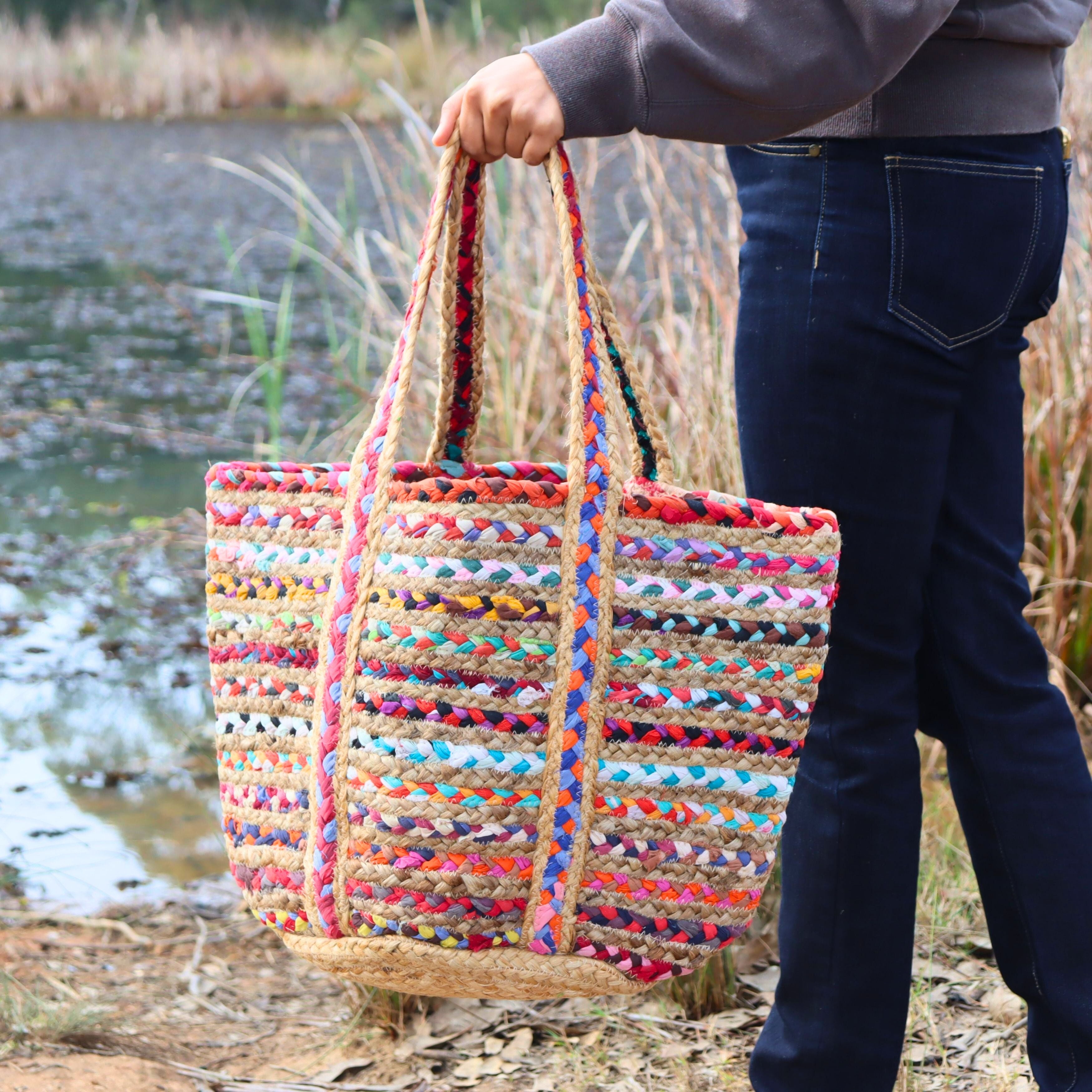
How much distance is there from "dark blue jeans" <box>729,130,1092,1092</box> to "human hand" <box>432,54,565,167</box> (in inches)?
10.5

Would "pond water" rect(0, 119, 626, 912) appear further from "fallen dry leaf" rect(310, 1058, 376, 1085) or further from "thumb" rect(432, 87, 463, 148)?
"thumb" rect(432, 87, 463, 148)

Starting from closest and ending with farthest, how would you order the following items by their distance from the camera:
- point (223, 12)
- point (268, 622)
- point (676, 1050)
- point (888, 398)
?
point (268, 622) < point (888, 398) < point (676, 1050) < point (223, 12)

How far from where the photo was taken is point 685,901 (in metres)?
0.97

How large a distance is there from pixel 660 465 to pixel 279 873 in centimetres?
47

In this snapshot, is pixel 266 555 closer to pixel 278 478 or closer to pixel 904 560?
pixel 278 478

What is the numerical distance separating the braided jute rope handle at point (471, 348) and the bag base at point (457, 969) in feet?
1.32

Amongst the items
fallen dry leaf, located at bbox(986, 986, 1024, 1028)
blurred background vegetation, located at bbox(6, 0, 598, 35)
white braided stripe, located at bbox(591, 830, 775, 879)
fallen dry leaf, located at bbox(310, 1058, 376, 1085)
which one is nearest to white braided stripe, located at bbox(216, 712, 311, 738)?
white braided stripe, located at bbox(591, 830, 775, 879)

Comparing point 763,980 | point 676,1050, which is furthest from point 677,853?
point 763,980

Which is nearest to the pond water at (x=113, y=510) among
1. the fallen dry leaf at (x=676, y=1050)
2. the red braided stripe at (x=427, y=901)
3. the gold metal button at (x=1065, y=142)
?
the fallen dry leaf at (x=676, y=1050)

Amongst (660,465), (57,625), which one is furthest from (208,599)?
(57,625)

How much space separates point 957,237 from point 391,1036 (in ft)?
4.14

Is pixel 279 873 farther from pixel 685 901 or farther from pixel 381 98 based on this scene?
pixel 381 98

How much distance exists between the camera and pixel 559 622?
0.90 metres

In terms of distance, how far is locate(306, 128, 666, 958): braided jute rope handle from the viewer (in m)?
0.89
